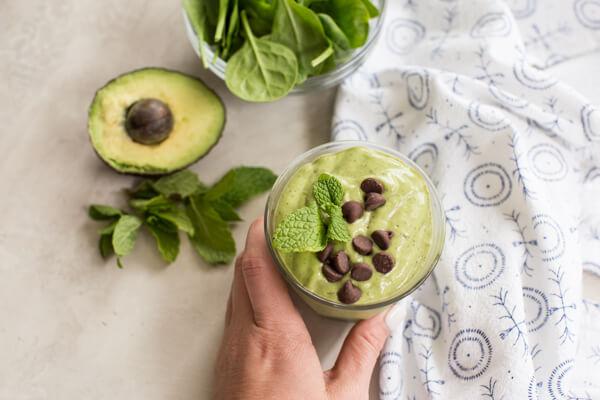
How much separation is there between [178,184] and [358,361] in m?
0.64

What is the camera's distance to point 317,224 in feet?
3.43

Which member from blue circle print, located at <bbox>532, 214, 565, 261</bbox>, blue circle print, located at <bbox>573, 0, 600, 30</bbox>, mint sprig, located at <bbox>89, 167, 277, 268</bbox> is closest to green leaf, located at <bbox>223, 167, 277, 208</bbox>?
mint sprig, located at <bbox>89, 167, 277, 268</bbox>

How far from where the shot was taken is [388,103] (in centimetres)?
150

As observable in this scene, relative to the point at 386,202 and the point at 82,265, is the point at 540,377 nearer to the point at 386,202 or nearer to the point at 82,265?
the point at 386,202

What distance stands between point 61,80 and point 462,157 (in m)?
1.15

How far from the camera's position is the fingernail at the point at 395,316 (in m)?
1.29

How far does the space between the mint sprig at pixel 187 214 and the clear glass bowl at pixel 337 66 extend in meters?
0.26

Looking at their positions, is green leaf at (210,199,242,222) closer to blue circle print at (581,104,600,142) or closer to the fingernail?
the fingernail

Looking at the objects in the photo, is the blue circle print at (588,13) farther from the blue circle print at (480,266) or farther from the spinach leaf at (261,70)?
the spinach leaf at (261,70)

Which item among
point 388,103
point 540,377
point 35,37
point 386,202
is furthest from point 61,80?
point 540,377

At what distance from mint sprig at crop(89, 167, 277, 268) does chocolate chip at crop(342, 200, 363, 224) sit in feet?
1.48

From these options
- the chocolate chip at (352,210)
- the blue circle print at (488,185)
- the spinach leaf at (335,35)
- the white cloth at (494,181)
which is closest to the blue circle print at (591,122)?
the white cloth at (494,181)

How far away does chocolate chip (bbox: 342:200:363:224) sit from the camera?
1.04 metres

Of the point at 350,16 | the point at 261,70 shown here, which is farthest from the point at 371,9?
the point at 261,70
